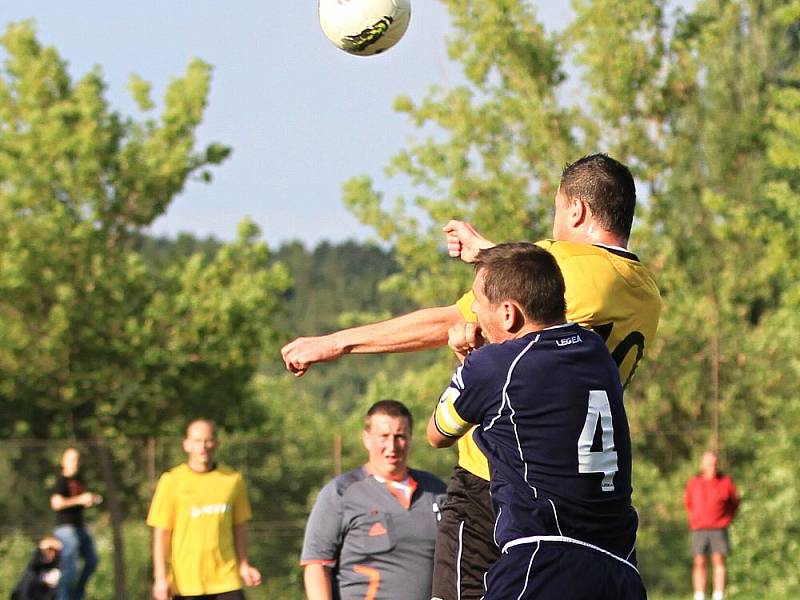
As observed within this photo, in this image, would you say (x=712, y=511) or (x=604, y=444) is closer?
(x=604, y=444)

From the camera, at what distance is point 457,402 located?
412cm

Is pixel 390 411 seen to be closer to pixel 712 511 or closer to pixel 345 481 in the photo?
pixel 345 481

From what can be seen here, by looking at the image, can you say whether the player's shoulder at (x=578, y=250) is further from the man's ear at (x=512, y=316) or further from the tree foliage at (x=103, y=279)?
the tree foliage at (x=103, y=279)

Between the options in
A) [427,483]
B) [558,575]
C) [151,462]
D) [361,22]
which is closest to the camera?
[558,575]

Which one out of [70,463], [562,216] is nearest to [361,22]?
[562,216]

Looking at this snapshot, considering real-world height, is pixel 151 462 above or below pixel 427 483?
above

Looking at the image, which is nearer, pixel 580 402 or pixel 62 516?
pixel 580 402

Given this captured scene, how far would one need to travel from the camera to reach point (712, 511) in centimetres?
1698

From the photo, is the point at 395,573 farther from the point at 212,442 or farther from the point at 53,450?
the point at 53,450

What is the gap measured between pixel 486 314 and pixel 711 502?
13599 millimetres

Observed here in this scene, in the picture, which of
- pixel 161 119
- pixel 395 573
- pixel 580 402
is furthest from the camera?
pixel 161 119

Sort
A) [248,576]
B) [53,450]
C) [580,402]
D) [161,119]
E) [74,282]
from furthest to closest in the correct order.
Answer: [161,119], [74,282], [53,450], [248,576], [580,402]

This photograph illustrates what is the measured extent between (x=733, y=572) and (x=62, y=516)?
11.7 metres

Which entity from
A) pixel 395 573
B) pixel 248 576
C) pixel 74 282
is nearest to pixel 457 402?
pixel 395 573
